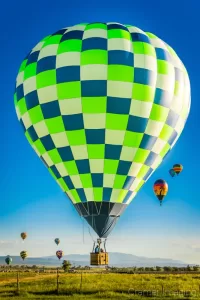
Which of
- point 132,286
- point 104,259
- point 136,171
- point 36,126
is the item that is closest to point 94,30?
point 36,126

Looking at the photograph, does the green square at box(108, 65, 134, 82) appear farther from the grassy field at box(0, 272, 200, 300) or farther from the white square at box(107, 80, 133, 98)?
the grassy field at box(0, 272, 200, 300)

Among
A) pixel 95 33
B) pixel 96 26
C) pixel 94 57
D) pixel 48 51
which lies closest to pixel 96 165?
pixel 94 57

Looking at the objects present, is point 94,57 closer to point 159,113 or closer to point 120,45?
point 120,45

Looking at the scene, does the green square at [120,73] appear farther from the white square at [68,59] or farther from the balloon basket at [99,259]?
the balloon basket at [99,259]

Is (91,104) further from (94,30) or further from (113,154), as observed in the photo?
(94,30)

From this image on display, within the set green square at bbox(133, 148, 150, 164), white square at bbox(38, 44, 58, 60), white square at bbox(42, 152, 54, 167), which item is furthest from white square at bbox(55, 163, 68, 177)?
white square at bbox(38, 44, 58, 60)

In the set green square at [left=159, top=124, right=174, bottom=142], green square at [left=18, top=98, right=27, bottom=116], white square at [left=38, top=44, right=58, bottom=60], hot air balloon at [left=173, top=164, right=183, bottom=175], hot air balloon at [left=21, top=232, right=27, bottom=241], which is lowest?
hot air balloon at [left=21, top=232, right=27, bottom=241]
